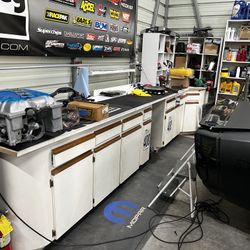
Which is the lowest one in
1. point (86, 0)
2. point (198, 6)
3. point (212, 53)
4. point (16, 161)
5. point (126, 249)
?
point (126, 249)

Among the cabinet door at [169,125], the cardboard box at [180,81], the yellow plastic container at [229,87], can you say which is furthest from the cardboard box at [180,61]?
the cabinet door at [169,125]

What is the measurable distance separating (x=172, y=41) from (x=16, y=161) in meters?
4.37

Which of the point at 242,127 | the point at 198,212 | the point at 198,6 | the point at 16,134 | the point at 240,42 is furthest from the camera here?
the point at 198,6

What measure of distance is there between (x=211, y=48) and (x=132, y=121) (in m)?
3.31

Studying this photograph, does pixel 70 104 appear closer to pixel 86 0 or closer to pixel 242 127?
pixel 242 127

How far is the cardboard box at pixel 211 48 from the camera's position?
16.1 ft

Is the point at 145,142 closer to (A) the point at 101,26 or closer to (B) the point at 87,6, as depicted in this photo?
(A) the point at 101,26

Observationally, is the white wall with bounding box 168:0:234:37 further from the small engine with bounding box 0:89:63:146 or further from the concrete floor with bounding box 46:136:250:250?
the small engine with bounding box 0:89:63:146

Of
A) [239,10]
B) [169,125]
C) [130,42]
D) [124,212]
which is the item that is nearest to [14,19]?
[124,212]

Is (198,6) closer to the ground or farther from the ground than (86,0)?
farther from the ground

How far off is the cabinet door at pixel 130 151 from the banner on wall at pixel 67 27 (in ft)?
3.72

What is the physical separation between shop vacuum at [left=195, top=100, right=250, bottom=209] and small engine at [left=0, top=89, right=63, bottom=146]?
1085 mm

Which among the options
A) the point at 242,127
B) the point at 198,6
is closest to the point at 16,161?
the point at 242,127

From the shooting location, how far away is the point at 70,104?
6.41 ft
